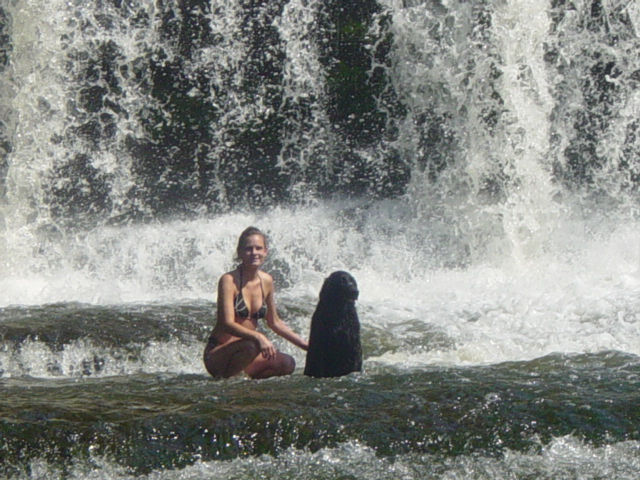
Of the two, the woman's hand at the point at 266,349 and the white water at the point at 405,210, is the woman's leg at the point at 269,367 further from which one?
the white water at the point at 405,210

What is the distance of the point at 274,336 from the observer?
305 inches

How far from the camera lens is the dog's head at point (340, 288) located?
526 cm

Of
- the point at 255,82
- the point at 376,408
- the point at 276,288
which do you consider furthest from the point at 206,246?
the point at 376,408

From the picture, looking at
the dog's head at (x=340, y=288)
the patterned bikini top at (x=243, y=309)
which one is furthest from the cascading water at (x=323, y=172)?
the dog's head at (x=340, y=288)

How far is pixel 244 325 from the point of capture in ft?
19.1

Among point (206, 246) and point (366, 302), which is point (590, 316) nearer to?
point (366, 302)

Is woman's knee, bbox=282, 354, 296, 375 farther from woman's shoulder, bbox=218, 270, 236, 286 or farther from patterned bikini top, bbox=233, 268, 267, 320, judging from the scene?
woman's shoulder, bbox=218, 270, 236, 286

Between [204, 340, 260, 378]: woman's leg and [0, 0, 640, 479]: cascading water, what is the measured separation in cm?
152

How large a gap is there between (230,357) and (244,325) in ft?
0.69

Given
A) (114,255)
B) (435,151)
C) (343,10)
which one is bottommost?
(114,255)

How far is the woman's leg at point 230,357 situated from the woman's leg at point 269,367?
0.06m

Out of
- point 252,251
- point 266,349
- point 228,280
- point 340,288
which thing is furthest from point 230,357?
point 340,288

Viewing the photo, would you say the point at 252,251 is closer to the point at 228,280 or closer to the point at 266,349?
the point at 228,280

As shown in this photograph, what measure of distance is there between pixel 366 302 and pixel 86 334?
10.1ft
